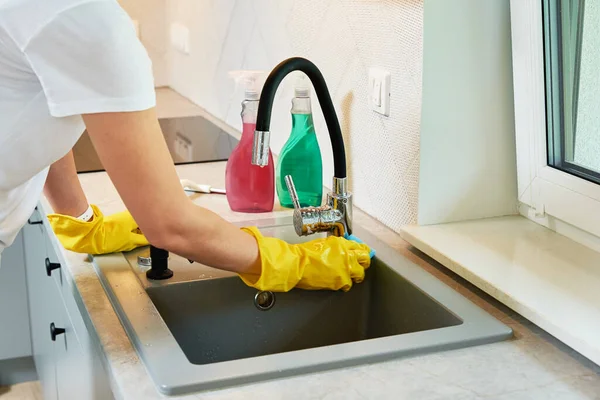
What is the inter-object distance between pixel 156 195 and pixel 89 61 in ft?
0.70

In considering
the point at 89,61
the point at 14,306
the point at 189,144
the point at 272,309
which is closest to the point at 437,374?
the point at 272,309

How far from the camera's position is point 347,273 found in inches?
55.0

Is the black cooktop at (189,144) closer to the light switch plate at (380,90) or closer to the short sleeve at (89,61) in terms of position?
the light switch plate at (380,90)

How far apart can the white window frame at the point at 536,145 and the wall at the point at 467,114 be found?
0.03m

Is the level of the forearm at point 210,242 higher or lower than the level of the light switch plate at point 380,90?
lower

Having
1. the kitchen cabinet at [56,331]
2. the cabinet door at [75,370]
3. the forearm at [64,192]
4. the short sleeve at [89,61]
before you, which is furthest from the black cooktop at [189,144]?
the short sleeve at [89,61]

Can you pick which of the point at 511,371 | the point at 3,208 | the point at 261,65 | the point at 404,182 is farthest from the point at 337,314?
the point at 261,65

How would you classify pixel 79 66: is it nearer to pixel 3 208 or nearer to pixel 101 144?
pixel 101 144

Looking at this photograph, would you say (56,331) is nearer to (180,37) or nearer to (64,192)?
(64,192)

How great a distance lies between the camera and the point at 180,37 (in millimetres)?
2957

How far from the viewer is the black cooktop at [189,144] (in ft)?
7.07

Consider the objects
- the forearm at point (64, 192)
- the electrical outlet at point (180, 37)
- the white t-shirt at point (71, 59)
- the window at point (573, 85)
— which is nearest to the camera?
the white t-shirt at point (71, 59)

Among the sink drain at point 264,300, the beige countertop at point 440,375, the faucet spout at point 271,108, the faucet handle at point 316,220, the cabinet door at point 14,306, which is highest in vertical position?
the faucet spout at point 271,108

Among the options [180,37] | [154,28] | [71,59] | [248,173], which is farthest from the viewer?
[154,28]
